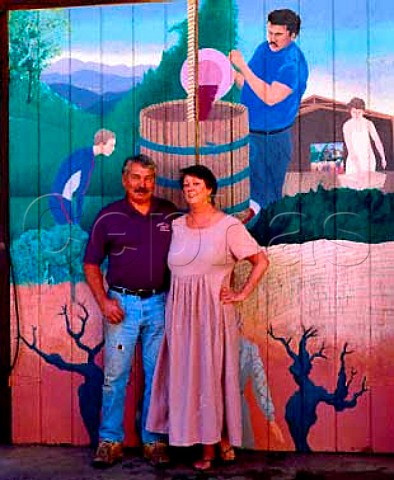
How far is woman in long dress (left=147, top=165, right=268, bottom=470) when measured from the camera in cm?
372

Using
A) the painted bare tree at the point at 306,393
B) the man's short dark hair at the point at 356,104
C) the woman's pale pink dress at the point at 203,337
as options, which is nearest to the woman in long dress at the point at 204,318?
the woman's pale pink dress at the point at 203,337

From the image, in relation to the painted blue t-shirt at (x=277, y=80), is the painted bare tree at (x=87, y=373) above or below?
below

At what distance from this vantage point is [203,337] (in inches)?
147

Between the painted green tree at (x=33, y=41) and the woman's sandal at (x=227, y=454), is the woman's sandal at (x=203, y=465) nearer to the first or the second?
the woman's sandal at (x=227, y=454)

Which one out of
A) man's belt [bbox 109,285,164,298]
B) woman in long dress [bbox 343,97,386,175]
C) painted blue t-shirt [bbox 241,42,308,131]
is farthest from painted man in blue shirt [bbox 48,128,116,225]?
woman in long dress [bbox 343,97,386,175]

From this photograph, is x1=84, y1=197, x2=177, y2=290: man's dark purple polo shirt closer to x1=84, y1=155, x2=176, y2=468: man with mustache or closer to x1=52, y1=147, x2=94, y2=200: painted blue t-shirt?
x1=84, y1=155, x2=176, y2=468: man with mustache

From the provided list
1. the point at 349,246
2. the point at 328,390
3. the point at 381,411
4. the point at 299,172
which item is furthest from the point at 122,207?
the point at 381,411

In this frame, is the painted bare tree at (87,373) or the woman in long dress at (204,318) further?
the painted bare tree at (87,373)

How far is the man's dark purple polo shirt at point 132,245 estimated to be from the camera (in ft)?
12.6

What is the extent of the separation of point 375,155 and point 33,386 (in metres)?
2.25

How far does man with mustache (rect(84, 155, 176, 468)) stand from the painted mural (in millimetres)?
235

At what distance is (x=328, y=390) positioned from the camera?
3.99 metres

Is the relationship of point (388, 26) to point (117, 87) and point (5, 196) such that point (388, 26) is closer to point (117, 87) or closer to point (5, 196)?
point (117, 87)

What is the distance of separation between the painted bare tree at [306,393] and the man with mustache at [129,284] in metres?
0.67
